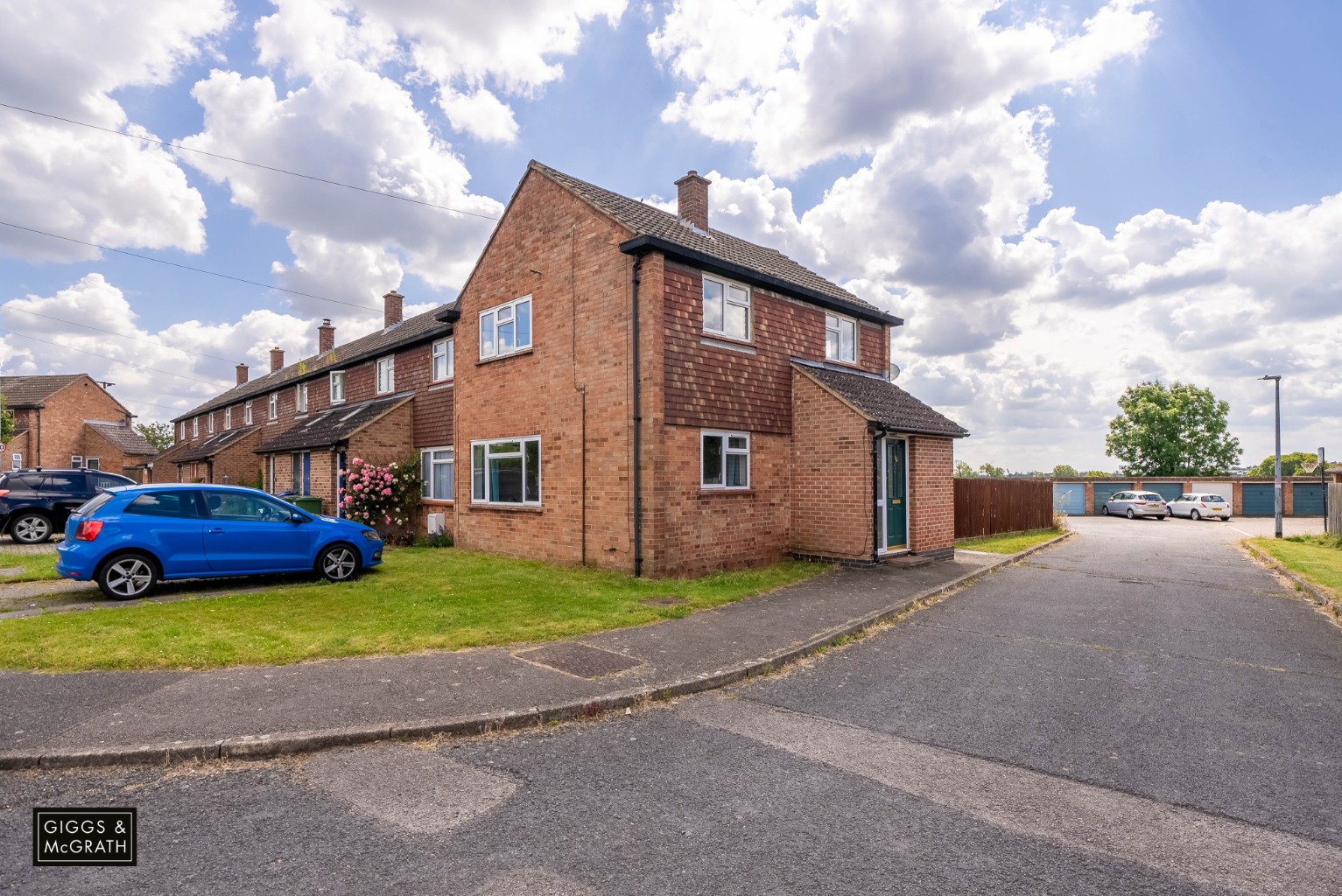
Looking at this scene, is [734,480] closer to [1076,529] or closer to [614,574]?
[614,574]

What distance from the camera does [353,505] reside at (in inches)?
657

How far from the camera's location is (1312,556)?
1566 cm

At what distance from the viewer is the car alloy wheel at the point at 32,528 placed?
15617 millimetres

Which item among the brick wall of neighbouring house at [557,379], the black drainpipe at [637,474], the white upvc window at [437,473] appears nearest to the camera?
the black drainpipe at [637,474]

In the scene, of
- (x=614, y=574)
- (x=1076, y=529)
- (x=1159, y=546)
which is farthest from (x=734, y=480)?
(x=1076, y=529)

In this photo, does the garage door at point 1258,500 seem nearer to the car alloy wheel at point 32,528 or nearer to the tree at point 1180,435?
the tree at point 1180,435

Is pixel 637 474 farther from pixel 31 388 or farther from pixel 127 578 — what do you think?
pixel 31 388

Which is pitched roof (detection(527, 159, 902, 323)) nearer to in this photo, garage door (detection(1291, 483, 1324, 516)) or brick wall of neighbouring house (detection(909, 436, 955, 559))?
brick wall of neighbouring house (detection(909, 436, 955, 559))

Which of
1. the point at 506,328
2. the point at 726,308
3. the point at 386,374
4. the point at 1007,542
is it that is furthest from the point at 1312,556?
the point at 386,374

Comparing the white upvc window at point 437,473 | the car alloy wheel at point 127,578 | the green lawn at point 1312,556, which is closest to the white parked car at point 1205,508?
the green lawn at point 1312,556

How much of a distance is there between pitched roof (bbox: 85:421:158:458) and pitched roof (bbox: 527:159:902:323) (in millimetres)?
44141

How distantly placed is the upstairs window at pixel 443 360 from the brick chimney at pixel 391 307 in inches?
488

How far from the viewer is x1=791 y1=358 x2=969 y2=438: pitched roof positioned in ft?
42.2

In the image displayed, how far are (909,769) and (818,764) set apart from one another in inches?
21.8
